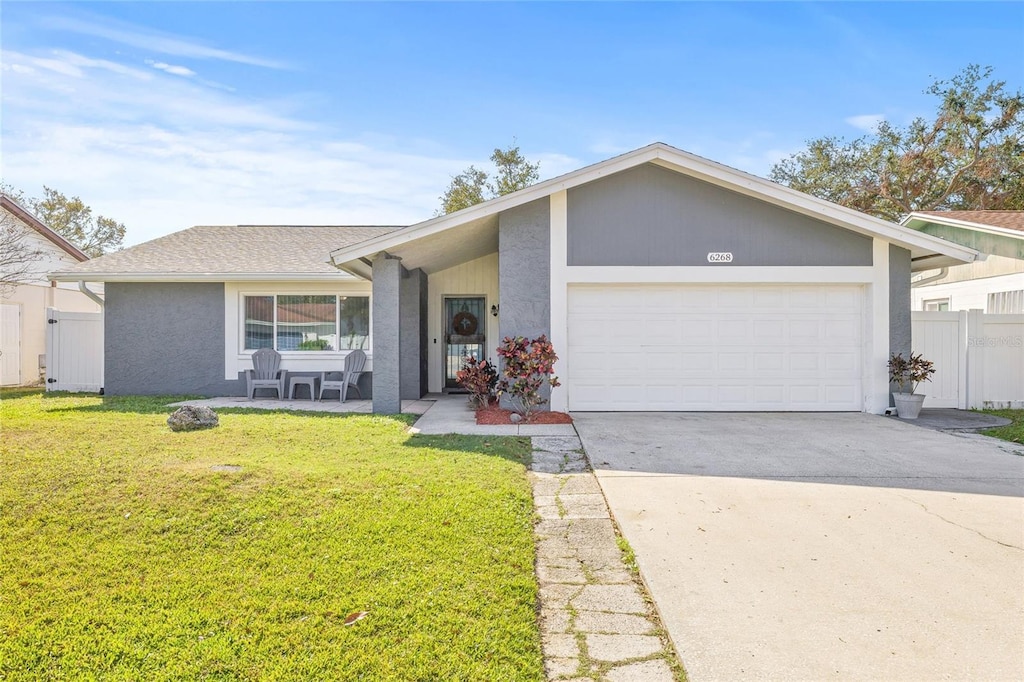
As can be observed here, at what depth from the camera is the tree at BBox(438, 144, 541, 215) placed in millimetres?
28047

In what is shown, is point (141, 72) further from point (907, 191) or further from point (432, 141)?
point (907, 191)

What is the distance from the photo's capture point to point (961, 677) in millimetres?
2412

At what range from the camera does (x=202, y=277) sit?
1145 cm

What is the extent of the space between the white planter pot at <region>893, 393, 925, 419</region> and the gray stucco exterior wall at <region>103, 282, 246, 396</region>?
11.6 m

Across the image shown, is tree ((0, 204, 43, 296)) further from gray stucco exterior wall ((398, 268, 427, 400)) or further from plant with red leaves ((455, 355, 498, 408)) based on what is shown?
plant with red leaves ((455, 355, 498, 408))

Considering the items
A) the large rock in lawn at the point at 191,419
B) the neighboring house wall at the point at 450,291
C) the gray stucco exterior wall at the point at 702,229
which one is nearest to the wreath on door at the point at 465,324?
the neighboring house wall at the point at 450,291

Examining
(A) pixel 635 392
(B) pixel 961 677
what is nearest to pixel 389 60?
(A) pixel 635 392

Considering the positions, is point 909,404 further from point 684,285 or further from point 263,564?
point 263,564

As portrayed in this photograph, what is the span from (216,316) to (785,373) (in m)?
10.6

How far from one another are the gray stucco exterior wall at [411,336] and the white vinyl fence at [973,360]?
900cm

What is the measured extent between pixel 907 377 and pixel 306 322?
10709 millimetres

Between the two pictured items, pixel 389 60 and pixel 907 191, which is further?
pixel 907 191

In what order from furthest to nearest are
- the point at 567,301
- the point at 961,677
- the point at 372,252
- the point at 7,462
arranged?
the point at 567,301, the point at 372,252, the point at 7,462, the point at 961,677

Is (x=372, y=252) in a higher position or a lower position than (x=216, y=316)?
higher
